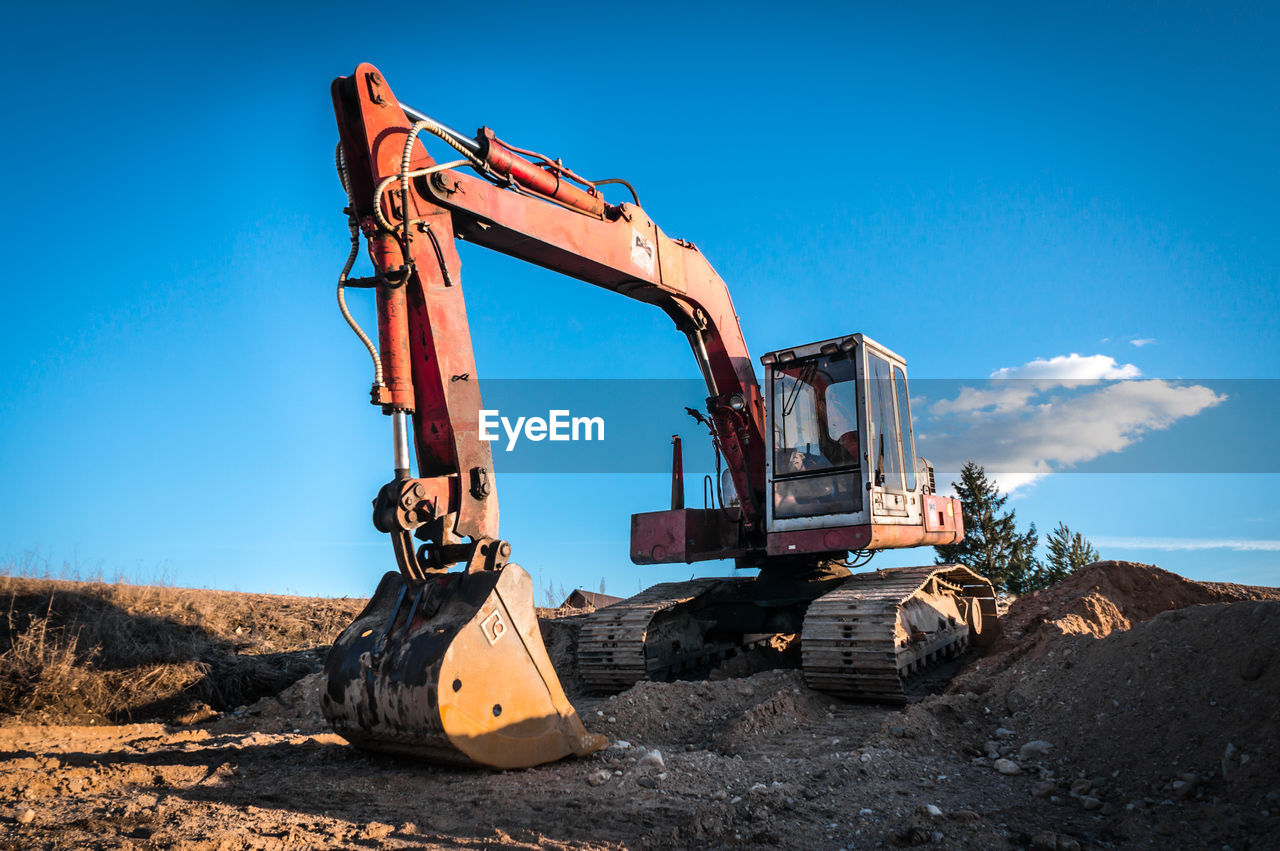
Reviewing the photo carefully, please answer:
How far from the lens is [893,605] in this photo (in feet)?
21.3

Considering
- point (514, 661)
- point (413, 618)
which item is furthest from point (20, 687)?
point (514, 661)

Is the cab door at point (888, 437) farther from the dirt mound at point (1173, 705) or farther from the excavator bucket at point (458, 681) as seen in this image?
the excavator bucket at point (458, 681)

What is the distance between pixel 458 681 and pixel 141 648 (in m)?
5.66

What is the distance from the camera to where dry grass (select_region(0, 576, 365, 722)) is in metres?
7.12

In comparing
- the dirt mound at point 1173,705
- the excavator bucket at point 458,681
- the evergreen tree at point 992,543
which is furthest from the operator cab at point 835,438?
the evergreen tree at point 992,543

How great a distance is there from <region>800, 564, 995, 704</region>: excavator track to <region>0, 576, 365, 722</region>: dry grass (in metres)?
5.32

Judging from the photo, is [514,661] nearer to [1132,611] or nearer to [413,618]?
→ [413,618]

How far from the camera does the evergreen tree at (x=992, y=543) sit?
1978 centimetres

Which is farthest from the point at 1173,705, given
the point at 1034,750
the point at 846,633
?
the point at 846,633

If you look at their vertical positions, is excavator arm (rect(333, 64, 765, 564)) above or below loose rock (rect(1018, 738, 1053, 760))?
above

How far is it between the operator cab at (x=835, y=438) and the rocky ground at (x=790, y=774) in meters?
1.72

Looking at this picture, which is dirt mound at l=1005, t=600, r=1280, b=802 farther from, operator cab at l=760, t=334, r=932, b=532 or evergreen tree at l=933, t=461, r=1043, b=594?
evergreen tree at l=933, t=461, r=1043, b=594

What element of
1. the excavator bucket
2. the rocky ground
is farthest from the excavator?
the rocky ground

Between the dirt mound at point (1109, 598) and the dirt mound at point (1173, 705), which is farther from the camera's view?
the dirt mound at point (1109, 598)
